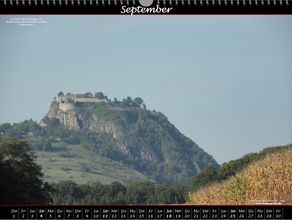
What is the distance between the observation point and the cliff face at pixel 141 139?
2256 cm

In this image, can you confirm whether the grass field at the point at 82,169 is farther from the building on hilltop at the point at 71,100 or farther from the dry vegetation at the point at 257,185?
the dry vegetation at the point at 257,185

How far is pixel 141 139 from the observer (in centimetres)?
2344

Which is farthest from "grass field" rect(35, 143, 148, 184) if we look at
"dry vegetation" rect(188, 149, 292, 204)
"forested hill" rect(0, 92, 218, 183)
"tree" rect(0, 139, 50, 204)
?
"dry vegetation" rect(188, 149, 292, 204)

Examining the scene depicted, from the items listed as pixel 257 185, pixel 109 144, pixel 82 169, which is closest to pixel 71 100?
pixel 109 144

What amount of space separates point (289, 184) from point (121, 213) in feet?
23.9

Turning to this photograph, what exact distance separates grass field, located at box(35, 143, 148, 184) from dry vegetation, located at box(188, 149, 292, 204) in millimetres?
2449

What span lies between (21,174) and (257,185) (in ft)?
24.8

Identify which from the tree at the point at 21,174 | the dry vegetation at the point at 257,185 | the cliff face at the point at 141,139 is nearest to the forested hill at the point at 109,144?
the cliff face at the point at 141,139

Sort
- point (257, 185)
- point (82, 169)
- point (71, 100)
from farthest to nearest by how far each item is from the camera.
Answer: point (82, 169) → point (257, 185) → point (71, 100)

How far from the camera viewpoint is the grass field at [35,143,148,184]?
2250cm

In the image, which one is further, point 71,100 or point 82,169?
point 82,169

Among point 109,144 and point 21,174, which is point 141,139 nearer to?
point 109,144

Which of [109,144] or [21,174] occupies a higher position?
[109,144]

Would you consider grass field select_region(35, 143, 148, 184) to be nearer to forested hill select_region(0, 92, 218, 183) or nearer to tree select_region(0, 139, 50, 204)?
forested hill select_region(0, 92, 218, 183)
